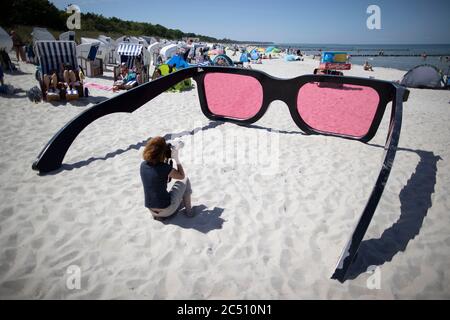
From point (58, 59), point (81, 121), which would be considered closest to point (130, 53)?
point (58, 59)

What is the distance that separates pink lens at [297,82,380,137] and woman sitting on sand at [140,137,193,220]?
249cm

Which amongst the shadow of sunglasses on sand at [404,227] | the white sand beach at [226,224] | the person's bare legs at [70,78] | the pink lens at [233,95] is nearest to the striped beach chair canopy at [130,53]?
the person's bare legs at [70,78]

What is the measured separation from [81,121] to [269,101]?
2.65m

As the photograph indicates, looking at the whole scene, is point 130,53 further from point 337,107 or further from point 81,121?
point 337,107

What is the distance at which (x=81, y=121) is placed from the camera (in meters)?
3.04

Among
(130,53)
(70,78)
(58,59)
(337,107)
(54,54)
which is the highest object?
(130,53)

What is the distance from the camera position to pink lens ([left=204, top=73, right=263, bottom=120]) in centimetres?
405

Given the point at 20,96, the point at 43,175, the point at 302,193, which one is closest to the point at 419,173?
the point at 302,193

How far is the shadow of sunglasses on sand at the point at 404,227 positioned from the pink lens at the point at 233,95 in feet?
7.99

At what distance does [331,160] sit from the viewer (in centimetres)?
371

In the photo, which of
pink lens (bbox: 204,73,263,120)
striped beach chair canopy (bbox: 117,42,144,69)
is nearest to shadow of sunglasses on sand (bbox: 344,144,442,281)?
pink lens (bbox: 204,73,263,120)
